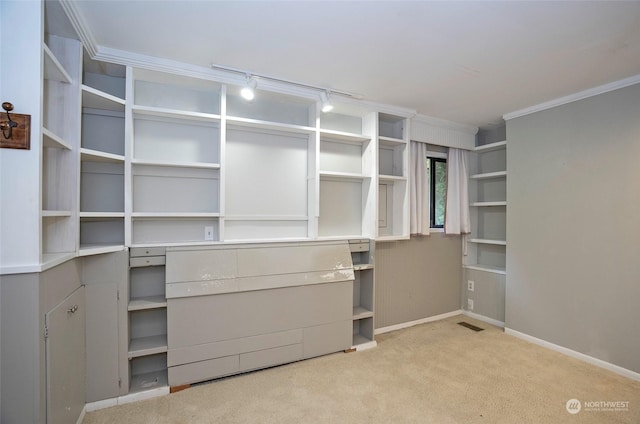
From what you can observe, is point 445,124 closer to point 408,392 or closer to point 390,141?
point 390,141

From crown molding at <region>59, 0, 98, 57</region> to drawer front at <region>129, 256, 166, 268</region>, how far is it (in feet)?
4.74

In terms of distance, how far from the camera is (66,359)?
65.8 inches

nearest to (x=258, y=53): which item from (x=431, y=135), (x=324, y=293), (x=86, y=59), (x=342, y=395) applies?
(x=86, y=59)

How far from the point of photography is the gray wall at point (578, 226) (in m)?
2.49

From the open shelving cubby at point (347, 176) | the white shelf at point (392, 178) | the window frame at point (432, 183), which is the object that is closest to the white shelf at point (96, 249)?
the open shelving cubby at point (347, 176)

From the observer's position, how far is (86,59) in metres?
2.01

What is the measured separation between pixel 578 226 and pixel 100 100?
4.21 metres

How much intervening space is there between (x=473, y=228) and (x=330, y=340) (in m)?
2.58

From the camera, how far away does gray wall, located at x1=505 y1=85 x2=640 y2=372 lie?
2488 millimetres

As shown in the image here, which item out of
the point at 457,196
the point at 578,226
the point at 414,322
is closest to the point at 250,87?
the point at 457,196

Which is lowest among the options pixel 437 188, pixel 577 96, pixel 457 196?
pixel 457 196

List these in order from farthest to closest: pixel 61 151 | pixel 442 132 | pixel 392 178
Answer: pixel 442 132
pixel 392 178
pixel 61 151

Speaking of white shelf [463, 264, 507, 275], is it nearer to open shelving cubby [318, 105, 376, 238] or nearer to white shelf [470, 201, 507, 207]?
white shelf [470, 201, 507, 207]

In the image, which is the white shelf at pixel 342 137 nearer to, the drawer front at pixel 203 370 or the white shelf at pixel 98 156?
the white shelf at pixel 98 156
